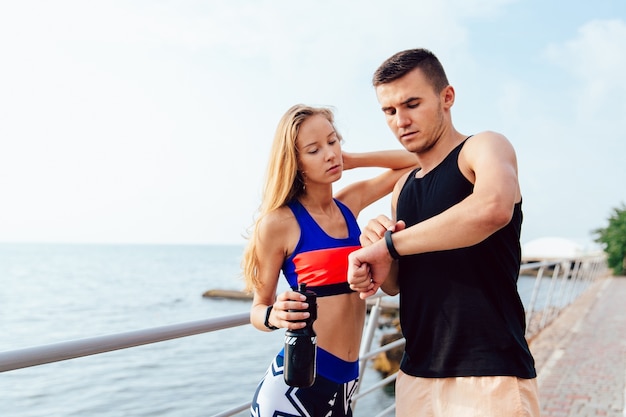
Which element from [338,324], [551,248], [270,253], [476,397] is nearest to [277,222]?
[270,253]

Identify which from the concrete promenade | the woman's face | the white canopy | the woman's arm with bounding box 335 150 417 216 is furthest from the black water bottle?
the white canopy

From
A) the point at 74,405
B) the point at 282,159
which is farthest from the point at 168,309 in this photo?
the point at 282,159

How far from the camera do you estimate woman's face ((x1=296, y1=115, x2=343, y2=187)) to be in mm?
2020

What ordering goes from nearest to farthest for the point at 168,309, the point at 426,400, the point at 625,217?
1. the point at 426,400
2. the point at 625,217
3. the point at 168,309

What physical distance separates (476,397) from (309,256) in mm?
699

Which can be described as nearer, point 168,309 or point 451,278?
point 451,278

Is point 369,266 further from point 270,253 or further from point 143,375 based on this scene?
point 143,375

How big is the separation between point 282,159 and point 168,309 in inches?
1569

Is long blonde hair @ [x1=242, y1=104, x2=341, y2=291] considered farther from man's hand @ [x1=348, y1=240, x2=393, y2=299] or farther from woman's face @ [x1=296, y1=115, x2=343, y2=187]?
man's hand @ [x1=348, y1=240, x2=393, y2=299]

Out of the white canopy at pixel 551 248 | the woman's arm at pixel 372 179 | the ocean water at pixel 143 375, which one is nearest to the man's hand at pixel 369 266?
the woman's arm at pixel 372 179

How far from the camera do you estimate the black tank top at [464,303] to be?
1.50 metres

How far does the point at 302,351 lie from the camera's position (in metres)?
1.64

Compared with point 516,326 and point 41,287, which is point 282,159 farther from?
point 41,287

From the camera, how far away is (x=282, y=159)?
201cm
